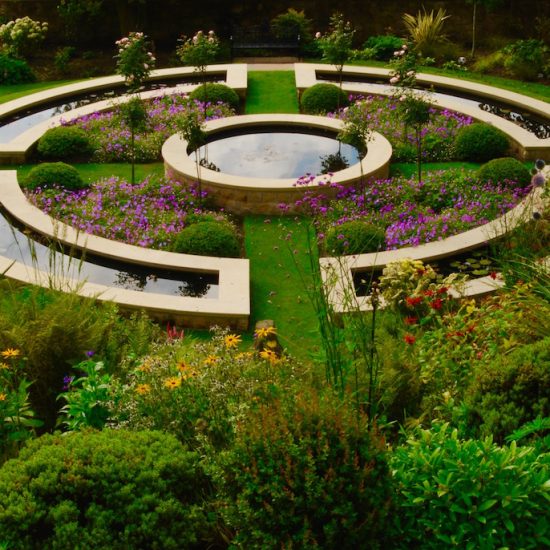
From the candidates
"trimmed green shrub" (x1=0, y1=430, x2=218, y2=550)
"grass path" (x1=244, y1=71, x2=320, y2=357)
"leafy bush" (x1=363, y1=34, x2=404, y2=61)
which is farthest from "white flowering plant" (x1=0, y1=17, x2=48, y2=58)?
"trimmed green shrub" (x1=0, y1=430, x2=218, y2=550)

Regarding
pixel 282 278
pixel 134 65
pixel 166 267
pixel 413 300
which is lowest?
pixel 282 278

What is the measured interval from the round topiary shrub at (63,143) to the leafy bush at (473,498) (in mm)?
10281

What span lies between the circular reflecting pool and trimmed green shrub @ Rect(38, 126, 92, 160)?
1.96 meters

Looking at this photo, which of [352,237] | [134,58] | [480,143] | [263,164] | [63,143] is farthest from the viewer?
[63,143]

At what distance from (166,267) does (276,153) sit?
4244 millimetres

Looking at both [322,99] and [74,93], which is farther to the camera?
[74,93]

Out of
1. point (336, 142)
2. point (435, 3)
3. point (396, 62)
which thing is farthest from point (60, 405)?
point (435, 3)

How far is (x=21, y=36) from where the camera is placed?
1867 cm

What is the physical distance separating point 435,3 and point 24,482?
19113 mm

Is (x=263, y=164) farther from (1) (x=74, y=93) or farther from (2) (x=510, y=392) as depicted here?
(2) (x=510, y=392)

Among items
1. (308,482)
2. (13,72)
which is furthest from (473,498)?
(13,72)

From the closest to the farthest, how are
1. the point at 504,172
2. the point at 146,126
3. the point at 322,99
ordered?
the point at 504,172 → the point at 146,126 → the point at 322,99

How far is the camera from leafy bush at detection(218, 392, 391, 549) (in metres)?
4.23

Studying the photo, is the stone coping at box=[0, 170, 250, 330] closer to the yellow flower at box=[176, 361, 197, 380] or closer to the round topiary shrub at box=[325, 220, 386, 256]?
the round topiary shrub at box=[325, 220, 386, 256]
